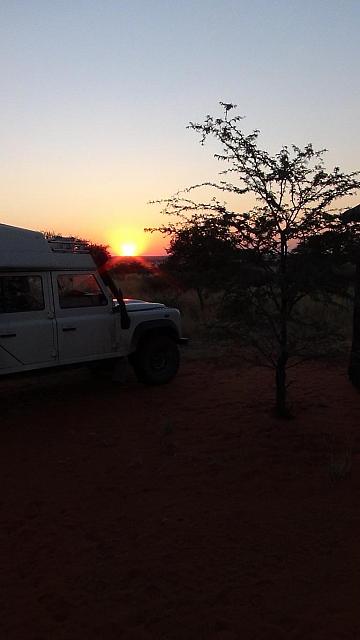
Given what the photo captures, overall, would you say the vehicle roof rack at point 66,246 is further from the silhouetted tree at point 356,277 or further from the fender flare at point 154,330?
the silhouetted tree at point 356,277

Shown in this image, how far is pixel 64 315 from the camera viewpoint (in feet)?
27.9

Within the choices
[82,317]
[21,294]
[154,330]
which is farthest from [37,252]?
[154,330]

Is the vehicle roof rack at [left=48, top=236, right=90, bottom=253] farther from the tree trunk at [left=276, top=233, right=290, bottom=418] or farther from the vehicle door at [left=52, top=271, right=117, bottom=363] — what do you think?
the tree trunk at [left=276, top=233, right=290, bottom=418]

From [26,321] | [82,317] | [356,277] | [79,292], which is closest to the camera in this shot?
[356,277]

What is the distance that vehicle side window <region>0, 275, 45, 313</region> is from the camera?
316 inches

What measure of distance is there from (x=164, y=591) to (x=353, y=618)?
1238 mm

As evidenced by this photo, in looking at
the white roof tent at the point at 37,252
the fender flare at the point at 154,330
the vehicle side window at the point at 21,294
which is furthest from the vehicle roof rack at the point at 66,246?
the fender flare at the point at 154,330

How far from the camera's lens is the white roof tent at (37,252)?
796 cm

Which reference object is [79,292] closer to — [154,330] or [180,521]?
[154,330]

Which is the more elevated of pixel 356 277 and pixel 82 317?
pixel 356 277

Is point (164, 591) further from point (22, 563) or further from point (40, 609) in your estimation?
point (22, 563)

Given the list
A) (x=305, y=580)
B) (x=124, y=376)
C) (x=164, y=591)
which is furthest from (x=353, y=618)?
(x=124, y=376)

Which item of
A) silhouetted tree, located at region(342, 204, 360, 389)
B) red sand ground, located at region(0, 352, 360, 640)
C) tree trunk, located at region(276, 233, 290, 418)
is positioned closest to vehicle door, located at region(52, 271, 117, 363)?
red sand ground, located at region(0, 352, 360, 640)

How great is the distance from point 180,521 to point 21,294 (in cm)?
456
